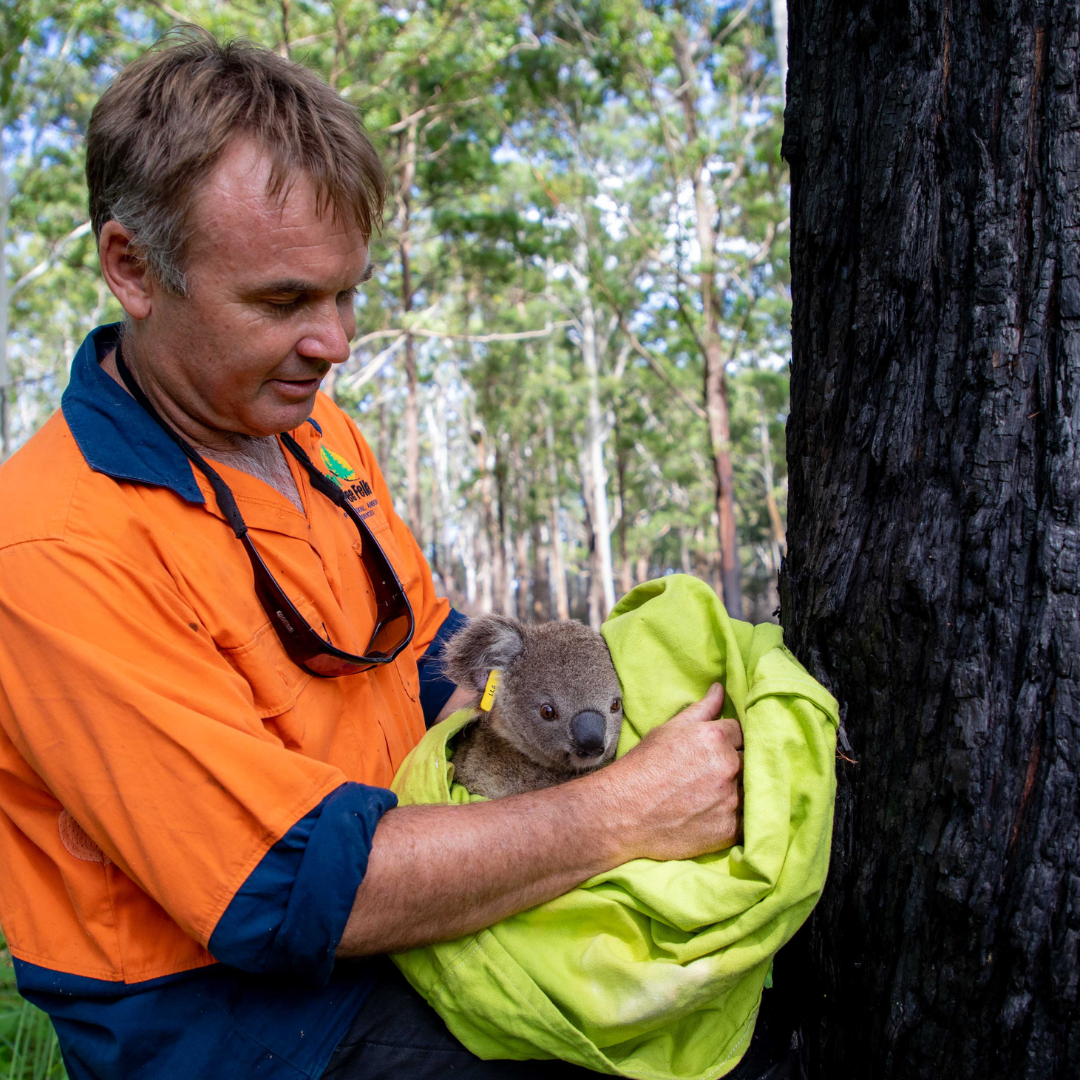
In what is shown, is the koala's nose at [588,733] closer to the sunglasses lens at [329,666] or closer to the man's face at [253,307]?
the sunglasses lens at [329,666]

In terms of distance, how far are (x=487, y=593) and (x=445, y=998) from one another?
32.5 meters

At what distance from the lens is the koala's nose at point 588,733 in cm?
219

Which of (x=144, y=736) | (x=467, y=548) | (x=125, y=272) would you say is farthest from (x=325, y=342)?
(x=467, y=548)

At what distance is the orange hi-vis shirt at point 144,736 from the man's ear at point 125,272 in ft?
0.48

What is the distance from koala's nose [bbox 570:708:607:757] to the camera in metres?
2.19

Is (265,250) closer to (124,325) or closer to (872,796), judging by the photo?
(124,325)

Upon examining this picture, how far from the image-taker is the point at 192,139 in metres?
1.47

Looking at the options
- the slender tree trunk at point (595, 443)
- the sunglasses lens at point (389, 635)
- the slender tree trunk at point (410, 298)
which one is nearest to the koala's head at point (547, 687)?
the sunglasses lens at point (389, 635)

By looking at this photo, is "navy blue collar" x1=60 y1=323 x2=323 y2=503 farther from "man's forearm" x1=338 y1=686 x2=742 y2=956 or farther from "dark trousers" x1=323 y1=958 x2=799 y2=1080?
"dark trousers" x1=323 y1=958 x2=799 y2=1080

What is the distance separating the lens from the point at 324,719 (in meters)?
1.60

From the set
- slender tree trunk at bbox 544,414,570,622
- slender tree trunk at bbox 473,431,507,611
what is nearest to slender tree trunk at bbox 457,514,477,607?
slender tree trunk at bbox 544,414,570,622

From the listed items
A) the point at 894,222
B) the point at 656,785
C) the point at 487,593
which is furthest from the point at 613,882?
the point at 487,593

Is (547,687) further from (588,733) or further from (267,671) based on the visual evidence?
(267,671)

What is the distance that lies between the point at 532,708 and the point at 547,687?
70 millimetres
